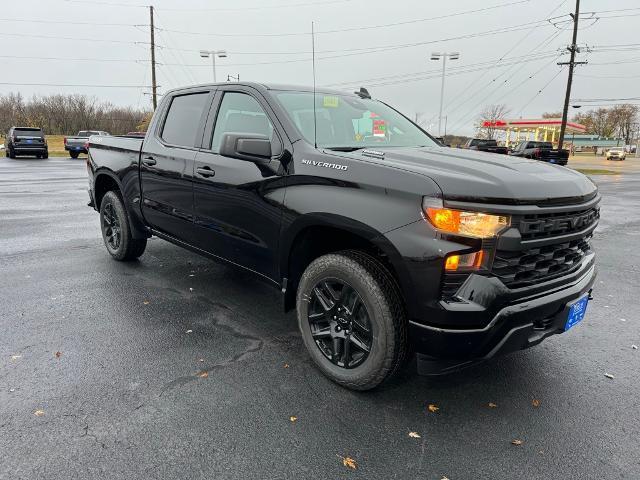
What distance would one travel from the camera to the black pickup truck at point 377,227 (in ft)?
7.95

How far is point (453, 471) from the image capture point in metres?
2.31

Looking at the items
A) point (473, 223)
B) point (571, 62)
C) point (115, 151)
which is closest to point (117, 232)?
point (115, 151)

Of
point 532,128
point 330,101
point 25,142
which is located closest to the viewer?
point 330,101

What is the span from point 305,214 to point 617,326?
3.03 meters

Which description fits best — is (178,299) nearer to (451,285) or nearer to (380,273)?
(380,273)

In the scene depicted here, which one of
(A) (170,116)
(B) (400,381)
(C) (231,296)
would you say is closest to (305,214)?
(B) (400,381)

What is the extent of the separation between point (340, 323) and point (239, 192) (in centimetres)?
127

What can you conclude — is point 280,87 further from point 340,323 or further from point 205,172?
point 340,323

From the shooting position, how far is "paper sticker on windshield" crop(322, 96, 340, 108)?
3870mm

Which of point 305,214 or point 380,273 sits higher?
point 305,214

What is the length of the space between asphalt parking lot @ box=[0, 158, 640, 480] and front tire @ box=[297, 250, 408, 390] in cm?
18

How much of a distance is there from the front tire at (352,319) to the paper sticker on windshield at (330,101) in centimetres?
148

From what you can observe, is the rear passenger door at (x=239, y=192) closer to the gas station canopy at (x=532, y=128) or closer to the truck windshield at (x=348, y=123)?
the truck windshield at (x=348, y=123)

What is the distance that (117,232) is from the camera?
A: 5.67 m
